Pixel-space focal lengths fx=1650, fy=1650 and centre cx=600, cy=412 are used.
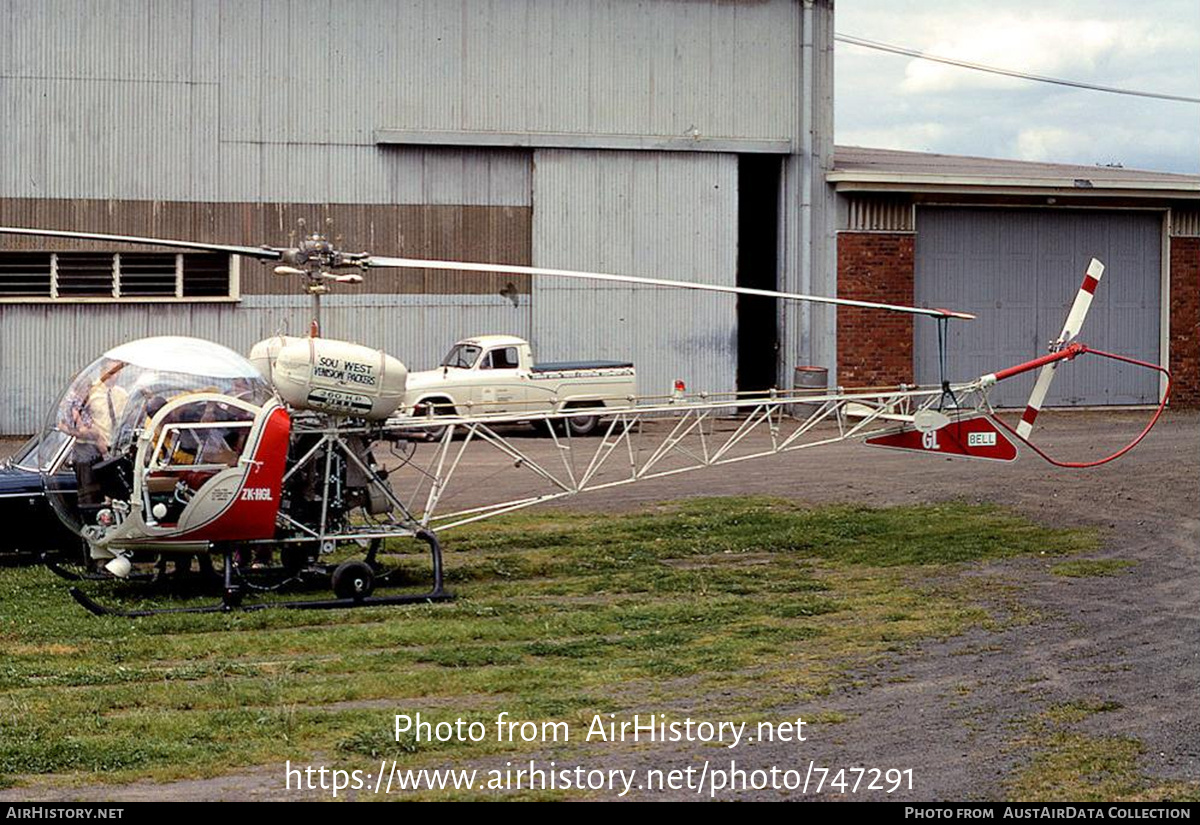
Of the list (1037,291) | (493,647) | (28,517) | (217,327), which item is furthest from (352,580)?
(1037,291)

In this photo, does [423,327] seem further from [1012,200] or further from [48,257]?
[1012,200]

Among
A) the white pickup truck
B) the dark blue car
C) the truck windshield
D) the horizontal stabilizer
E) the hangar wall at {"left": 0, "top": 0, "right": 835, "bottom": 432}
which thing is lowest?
the dark blue car

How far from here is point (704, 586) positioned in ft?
45.5

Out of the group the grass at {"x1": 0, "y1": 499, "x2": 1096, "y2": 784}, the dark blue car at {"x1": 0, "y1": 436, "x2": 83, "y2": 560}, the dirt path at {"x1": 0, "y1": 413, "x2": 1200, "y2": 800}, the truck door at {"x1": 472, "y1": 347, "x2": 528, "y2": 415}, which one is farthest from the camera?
the truck door at {"x1": 472, "y1": 347, "x2": 528, "y2": 415}

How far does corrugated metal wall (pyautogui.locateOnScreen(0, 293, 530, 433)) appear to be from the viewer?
24594 millimetres

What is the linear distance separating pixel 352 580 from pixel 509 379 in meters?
12.0

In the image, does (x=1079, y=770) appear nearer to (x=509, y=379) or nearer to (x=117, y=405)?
(x=117, y=405)

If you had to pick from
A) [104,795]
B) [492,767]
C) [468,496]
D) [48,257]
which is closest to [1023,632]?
[492,767]

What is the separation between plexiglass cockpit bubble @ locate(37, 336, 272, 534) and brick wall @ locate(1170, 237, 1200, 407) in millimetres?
21420

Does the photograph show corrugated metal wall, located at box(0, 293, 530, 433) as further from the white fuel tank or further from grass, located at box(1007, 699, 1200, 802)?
grass, located at box(1007, 699, 1200, 802)

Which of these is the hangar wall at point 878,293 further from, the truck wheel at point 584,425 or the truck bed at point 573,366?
the truck wheel at point 584,425

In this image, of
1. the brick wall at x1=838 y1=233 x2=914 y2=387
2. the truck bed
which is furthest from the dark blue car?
the brick wall at x1=838 y1=233 x2=914 y2=387

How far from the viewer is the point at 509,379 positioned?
80.9 feet

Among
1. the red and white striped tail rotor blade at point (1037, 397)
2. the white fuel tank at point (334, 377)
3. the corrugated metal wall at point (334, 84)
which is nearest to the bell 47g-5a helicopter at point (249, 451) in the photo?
the white fuel tank at point (334, 377)
